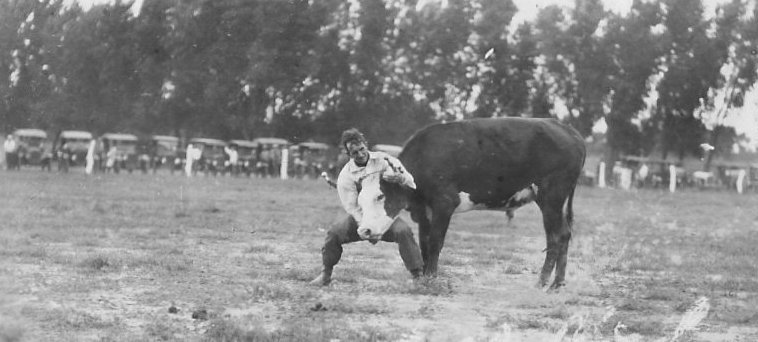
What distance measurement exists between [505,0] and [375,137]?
11.1 metres

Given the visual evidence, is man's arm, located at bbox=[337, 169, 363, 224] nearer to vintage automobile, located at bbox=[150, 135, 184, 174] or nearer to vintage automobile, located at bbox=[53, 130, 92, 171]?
vintage automobile, located at bbox=[150, 135, 184, 174]

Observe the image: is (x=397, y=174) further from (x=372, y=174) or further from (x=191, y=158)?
(x=191, y=158)

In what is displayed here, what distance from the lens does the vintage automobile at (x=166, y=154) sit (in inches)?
1858

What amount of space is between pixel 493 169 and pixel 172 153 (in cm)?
4056

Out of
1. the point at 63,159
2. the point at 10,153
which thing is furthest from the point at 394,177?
the point at 63,159

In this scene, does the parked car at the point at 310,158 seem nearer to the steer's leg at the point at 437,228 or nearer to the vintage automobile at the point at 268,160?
the vintage automobile at the point at 268,160

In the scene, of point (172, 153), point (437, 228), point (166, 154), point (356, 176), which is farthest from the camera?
point (166, 154)

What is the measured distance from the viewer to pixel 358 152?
27.8 ft

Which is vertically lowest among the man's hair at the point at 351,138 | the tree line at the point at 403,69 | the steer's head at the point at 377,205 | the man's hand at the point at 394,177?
the steer's head at the point at 377,205

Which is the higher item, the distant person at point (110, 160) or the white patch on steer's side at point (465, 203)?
the white patch on steer's side at point (465, 203)

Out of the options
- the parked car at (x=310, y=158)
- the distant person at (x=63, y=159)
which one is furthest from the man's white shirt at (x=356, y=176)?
the parked car at (x=310, y=158)

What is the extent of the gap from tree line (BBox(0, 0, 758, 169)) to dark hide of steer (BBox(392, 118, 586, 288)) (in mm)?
35911

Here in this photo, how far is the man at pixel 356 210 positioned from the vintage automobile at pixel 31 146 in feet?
115

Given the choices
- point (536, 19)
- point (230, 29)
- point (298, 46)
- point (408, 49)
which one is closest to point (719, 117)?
point (536, 19)
